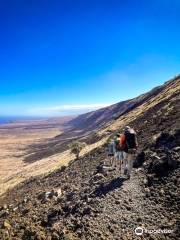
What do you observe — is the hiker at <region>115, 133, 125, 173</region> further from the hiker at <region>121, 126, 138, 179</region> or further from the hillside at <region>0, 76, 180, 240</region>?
the hillside at <region>0, 76, 180, 240</region>

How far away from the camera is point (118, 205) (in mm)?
13211

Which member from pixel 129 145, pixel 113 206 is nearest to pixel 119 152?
pixel 129 145

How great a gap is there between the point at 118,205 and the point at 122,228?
154cm

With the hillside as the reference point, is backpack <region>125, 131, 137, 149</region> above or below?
above

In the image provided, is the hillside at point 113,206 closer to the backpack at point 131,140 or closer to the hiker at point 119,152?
the hiker at point 119,152

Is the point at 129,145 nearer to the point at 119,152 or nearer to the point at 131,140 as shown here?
the point at 131,140

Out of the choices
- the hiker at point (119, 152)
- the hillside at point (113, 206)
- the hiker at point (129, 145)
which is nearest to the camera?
the hillside at point (113, 206)

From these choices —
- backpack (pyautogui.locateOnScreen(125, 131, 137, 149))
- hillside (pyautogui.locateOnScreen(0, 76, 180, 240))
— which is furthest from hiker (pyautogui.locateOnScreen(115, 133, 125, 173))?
hillside (pyautogui.locateOnScreen(0, 76, 180, 240))

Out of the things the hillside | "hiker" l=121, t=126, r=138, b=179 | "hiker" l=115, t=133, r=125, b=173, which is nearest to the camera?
the hillside

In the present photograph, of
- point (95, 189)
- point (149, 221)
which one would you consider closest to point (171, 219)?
point (149, 221)

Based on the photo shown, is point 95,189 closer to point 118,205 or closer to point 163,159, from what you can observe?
point 118,205

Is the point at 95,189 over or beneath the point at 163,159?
beneath

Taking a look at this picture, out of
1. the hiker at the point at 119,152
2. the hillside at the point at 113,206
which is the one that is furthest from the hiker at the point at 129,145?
the hillside at the point at 113,206

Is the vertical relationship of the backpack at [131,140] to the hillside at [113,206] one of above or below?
above
